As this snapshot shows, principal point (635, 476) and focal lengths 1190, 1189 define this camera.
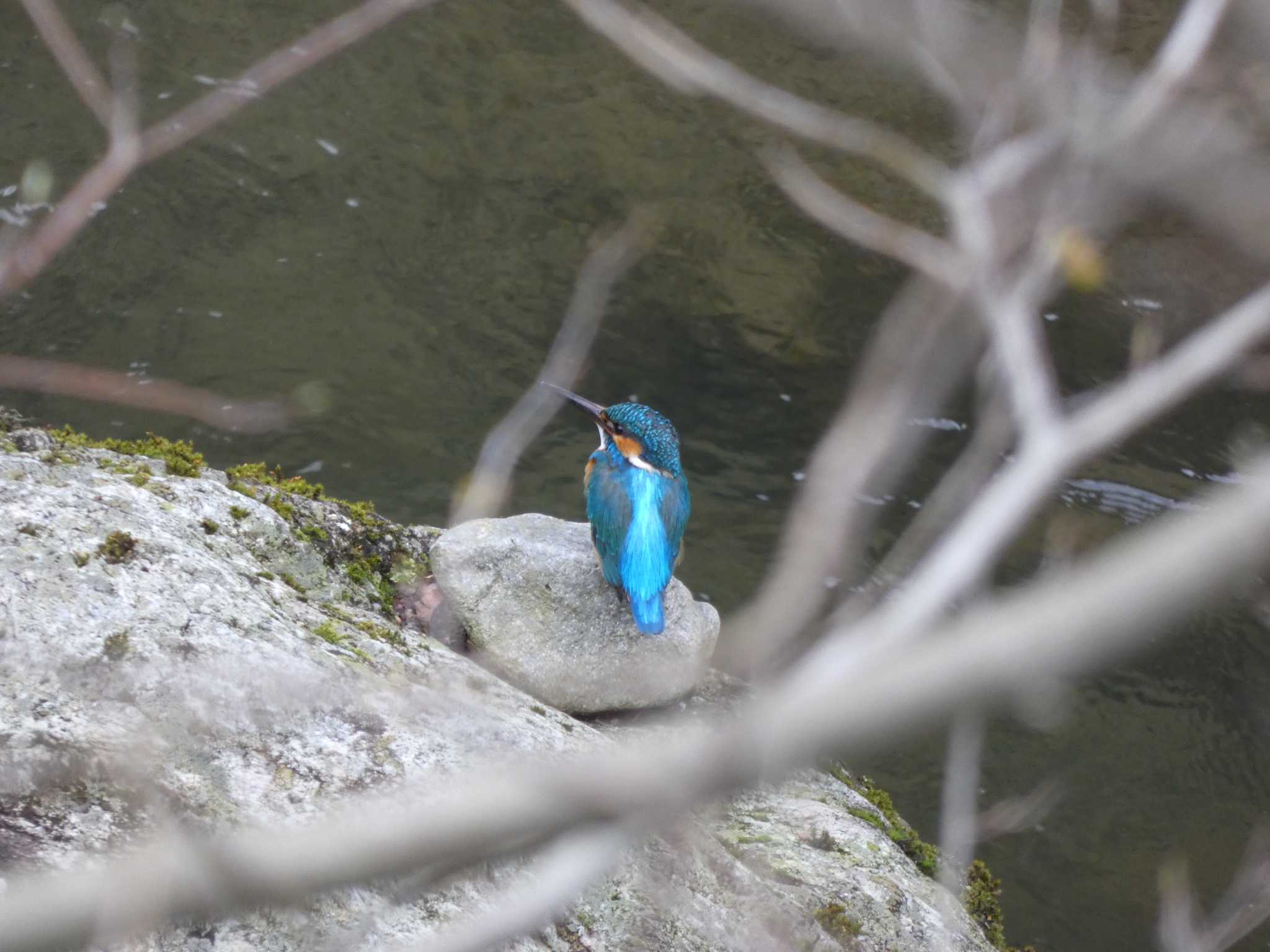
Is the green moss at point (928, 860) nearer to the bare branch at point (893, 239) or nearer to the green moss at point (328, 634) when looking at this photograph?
the green moss at point (328, 634)

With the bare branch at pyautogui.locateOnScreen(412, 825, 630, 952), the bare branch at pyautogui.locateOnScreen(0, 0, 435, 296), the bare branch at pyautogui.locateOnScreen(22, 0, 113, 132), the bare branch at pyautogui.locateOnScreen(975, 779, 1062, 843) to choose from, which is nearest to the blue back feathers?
the bare branch at pyautogui.locateOnScreen(975, 779, 1062, 843)

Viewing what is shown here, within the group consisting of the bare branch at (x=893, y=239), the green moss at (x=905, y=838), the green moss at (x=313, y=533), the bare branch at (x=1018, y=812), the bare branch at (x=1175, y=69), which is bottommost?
the bare branch at (x=1018, y=812)

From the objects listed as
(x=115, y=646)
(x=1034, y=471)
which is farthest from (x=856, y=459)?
(x=115, y=646)

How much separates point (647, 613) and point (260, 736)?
Result: 1.40m

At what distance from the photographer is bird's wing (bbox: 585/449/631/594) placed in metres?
3.60

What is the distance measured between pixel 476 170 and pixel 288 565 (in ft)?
15.7

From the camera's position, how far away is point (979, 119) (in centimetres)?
93

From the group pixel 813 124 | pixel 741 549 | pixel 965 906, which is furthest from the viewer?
pixel 741 549

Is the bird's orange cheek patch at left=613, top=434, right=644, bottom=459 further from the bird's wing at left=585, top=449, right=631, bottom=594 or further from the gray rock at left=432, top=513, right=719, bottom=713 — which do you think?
the gray rock at left=432, top=513, right=719, bottom=713

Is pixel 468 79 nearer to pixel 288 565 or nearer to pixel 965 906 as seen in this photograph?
pixel 288 565

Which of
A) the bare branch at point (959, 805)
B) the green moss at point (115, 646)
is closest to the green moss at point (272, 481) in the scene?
the green moss at point (115, 646)

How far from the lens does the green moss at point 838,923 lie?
2.75 m

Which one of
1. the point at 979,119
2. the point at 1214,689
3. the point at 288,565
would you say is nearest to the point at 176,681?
the point at 288,565

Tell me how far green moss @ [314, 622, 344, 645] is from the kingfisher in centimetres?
97
